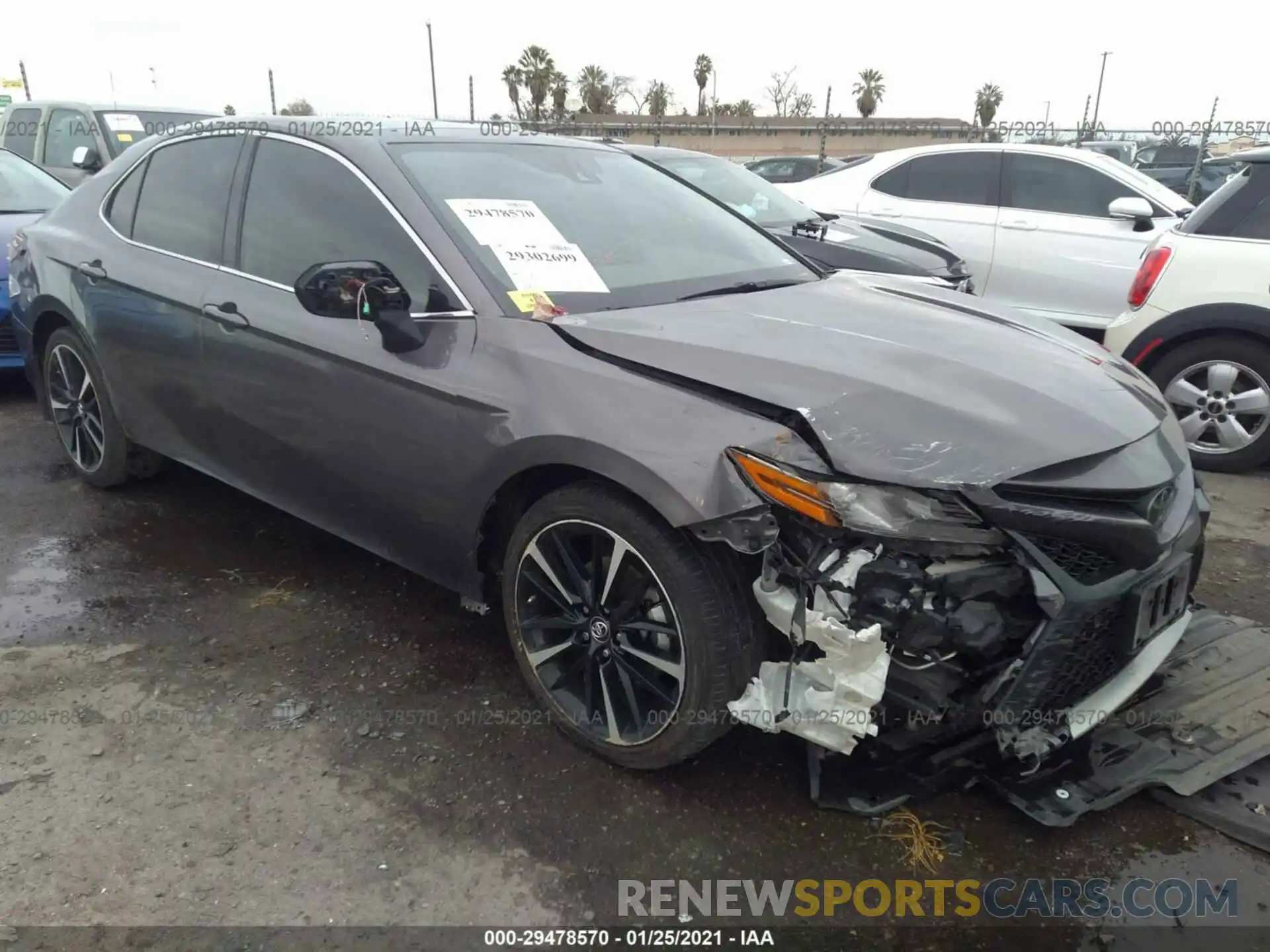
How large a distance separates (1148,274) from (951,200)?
2513mm

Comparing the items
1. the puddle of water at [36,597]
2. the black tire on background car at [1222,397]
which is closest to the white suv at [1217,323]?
the black tire on background car at [1222,397]

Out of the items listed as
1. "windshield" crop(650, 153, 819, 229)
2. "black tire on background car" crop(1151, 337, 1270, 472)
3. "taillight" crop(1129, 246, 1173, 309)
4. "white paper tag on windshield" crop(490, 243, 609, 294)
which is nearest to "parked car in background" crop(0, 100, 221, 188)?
"windshield" crop(650, 153, 819, 229)

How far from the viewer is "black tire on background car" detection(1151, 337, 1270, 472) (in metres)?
4.97

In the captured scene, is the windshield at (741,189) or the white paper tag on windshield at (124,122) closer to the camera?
the windshield at (741,189)

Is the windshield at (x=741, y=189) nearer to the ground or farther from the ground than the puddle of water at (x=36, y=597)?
farther from the ground

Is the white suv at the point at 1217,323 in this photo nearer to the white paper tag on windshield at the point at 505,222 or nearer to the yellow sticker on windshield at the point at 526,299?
the white paper tag on windshield at the point at 505,222

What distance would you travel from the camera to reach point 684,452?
7.36 ft

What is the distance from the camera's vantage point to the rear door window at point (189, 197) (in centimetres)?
354

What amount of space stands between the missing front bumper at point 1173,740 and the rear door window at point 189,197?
10.7ft

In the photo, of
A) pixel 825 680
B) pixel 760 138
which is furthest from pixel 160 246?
pixel 760 138

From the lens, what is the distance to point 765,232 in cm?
383

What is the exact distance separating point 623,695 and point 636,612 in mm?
259

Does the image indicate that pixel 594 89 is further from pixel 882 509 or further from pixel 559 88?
pixel 882 509

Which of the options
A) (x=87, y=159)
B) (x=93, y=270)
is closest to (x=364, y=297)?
(x=93, y=270)
